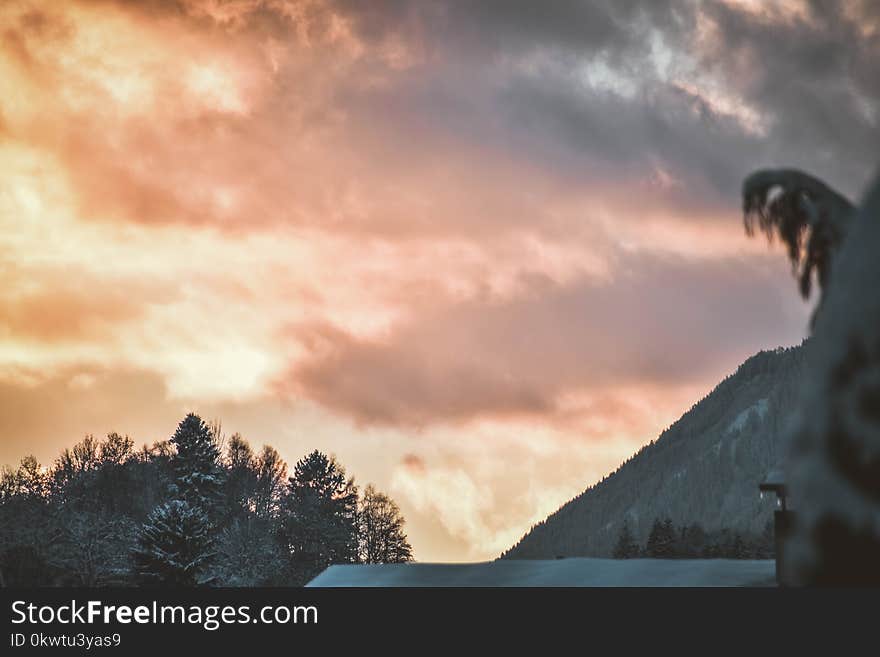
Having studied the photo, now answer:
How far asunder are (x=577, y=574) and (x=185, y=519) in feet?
167

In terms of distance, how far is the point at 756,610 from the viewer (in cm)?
1341

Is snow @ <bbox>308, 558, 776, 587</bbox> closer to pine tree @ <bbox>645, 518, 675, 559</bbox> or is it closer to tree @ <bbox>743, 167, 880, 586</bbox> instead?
tree @ <bbox>743, 167, 880, 586</bbox>

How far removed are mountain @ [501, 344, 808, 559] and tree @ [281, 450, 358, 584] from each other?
41351mm

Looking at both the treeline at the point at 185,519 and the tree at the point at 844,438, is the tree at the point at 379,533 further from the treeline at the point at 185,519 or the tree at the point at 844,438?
the tree at the point at 844,438

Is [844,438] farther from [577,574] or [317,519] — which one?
[317,519]

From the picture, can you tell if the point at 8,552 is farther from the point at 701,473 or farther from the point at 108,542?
the point at 701,473

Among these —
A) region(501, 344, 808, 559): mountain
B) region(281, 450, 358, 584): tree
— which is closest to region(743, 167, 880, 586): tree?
region(281, 450, 358, 584): tree

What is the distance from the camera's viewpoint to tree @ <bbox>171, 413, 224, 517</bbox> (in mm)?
92312

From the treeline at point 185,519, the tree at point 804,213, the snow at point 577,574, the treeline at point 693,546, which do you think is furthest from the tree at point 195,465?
the tree at point 804,213

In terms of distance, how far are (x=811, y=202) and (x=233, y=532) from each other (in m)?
83.0

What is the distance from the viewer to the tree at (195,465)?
303 feet

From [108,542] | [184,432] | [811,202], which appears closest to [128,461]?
[184,432]

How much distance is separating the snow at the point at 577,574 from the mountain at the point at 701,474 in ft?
361

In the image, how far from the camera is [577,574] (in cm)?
2584
